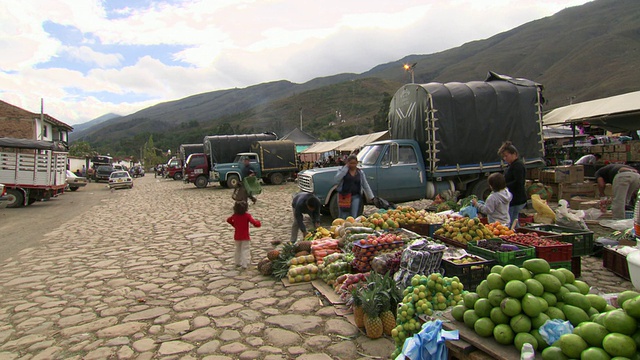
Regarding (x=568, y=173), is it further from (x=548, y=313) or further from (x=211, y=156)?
(x=211, y=156)

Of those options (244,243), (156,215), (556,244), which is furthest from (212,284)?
(156,215)

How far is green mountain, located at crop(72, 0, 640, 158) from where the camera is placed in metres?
71.2

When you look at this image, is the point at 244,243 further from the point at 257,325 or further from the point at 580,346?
the point at 580,346

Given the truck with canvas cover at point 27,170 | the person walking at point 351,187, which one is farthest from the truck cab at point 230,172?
the person walking at point 351,187

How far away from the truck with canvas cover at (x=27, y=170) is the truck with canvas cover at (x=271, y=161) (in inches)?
335

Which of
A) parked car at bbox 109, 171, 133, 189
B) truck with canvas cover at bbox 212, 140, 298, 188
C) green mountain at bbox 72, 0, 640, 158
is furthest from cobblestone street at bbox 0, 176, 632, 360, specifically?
green mountain at bbox 72, 0, 640, 158

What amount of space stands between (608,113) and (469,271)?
1121 cm

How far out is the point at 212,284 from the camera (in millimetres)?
5797

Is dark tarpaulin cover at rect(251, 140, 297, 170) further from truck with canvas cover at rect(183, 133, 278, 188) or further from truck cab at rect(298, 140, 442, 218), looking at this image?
truck cab at rect(298, 140, 442, 218)

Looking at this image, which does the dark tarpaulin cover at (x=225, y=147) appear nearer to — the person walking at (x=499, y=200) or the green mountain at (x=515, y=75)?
the person walking at (x=499, y=200)

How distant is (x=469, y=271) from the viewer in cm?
440

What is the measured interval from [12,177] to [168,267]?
14.1 m

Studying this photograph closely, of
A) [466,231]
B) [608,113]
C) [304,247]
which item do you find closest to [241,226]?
[304,247]

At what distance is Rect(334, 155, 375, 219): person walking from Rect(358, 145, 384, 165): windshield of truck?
2.31 meters
